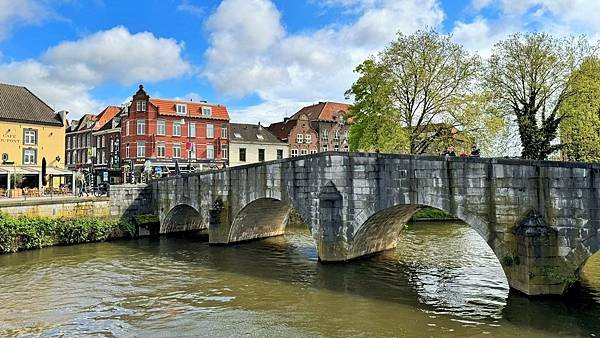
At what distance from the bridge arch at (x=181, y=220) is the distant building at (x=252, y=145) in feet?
67.3

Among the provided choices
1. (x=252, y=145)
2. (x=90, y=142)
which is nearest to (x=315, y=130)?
(x=252, y=145)

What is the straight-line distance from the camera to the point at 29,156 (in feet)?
126

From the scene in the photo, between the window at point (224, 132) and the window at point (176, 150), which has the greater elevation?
the window at point (224, 132)

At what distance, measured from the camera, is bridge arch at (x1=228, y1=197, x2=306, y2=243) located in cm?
2577

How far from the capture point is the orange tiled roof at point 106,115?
57.3 meters

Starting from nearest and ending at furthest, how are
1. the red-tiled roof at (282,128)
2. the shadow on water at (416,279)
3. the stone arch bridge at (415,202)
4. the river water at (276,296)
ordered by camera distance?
the river water at (276,296) → the shadow on water at (416,279) → the stone arch bridge at (415,202) → the red-tiled roof at (282,128)

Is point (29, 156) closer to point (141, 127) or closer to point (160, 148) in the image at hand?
point (141, 127)

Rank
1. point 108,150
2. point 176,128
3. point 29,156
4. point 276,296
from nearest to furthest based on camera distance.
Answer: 1. point 276,296
2. point 29,156
3. point 176,128
4. point 108,150

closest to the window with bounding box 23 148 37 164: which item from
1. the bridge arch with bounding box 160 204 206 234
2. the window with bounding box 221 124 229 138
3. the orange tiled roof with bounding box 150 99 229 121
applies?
the orange tiled roof with bounding box 150 99 229 121

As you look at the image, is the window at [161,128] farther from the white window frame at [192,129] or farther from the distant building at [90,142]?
the distant building at [90,142]

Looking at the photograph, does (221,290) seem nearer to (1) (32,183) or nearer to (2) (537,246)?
(2) (537,246)

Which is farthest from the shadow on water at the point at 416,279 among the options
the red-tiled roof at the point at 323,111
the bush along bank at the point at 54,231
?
the red-tiled roof at the point at 323,111

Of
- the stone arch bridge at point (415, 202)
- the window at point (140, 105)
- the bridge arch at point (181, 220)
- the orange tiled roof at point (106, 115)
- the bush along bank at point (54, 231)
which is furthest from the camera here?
the orange tiled roof at point (106, 115)

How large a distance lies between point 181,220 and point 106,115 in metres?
31.4
